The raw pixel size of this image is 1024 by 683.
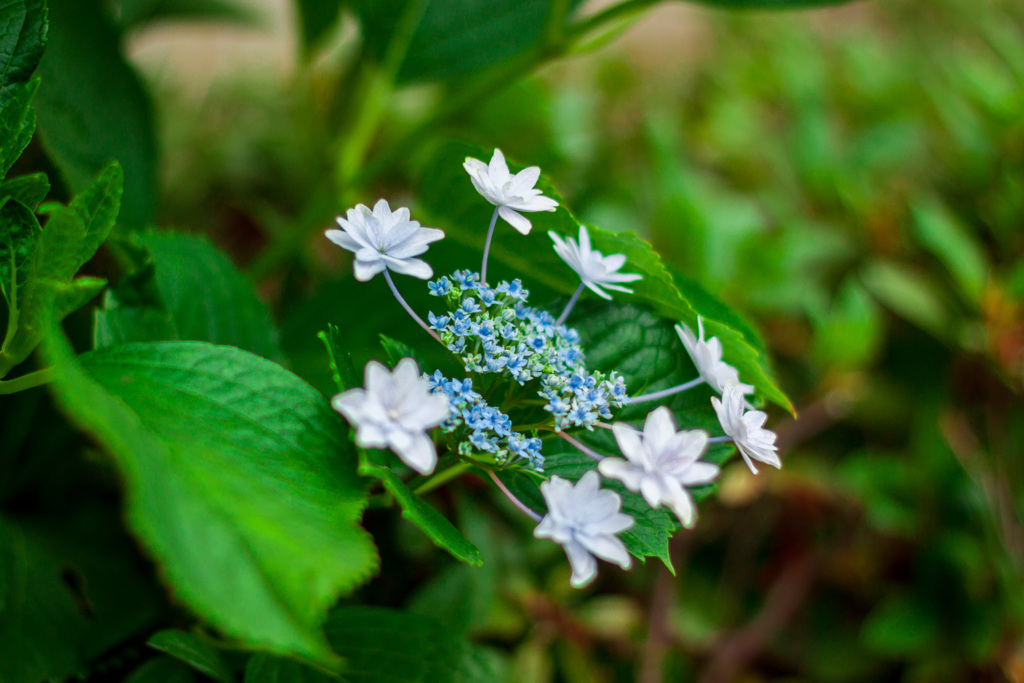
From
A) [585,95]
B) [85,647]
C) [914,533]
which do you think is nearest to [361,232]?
[85,647]

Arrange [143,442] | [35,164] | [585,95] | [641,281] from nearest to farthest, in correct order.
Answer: [143,442]
[641,281]
[35,164]
[585,95]

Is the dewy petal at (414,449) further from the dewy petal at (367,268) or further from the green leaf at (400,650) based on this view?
the green leaf at (400,650)

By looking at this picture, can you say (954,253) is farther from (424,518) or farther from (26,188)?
(26,188)

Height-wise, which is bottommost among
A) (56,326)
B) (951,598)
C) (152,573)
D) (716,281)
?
(951,598)

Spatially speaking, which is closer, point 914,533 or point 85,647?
point 85,647

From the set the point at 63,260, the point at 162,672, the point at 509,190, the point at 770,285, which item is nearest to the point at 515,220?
the point at 509,190

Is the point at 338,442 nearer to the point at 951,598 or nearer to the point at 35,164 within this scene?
the point at 35,164
